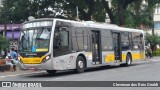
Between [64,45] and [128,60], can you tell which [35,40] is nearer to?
[64,45]

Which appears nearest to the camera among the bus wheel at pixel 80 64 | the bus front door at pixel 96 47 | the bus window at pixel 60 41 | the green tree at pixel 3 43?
the bus window at pixel 60 41

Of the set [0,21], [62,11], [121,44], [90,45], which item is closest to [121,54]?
[121,44]

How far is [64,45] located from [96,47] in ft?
13.7

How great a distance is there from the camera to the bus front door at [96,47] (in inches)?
1007

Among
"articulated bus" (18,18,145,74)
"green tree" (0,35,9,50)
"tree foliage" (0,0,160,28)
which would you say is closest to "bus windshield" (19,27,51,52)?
"articulated bus" (18,18,145,74)

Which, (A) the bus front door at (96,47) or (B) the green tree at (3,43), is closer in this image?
(A) the bus front door at (96,47)

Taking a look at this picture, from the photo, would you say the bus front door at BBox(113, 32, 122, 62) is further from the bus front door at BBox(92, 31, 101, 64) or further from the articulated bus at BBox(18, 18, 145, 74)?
the bus front door at BBox(92, 31, 101, 64)

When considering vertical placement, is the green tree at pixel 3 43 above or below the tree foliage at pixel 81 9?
below

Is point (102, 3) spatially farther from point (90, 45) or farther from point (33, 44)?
point (33, 44)

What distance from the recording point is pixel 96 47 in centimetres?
2592

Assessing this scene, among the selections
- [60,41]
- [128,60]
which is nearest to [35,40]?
[60,41]

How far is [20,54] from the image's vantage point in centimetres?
2216

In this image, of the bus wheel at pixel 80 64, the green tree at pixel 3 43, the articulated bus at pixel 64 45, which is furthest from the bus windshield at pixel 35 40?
the green tree at pixel 3 43

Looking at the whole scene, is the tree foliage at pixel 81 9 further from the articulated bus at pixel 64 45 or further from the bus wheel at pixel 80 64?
the bus wheel at pixel 80 64
